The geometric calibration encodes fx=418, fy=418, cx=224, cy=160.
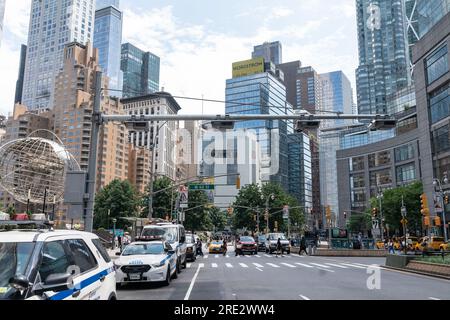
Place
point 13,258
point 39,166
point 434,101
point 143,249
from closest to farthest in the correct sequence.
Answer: point 13,258 < point 143,249 < point 39,166 < point 434,101

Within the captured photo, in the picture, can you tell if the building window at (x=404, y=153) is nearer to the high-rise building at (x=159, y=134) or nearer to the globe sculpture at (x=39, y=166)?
the high-rise building at (x=159, y=134)

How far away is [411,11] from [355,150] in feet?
123

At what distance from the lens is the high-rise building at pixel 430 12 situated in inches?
2063

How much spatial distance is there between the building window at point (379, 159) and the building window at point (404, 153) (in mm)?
3322

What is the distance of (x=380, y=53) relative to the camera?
559 ft

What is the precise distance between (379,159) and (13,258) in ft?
359

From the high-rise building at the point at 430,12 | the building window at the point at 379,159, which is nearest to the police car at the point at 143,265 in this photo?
the high-rise building at the point at 430,12

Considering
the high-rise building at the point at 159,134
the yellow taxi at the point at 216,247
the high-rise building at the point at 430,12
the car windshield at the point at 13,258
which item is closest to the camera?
the car windshield at the point at 13,258

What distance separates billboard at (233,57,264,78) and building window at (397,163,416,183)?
232ft

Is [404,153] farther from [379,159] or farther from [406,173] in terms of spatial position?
[379,159]

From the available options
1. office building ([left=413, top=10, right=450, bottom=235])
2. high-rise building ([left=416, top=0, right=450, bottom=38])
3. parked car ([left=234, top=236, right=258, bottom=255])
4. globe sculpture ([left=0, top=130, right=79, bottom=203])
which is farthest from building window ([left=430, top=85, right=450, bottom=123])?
globe sculpture ([left=0, top=130, right=79, bottom=203])

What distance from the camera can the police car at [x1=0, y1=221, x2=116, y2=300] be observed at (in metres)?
4.72

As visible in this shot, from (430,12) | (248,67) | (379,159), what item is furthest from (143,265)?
(248,67)
